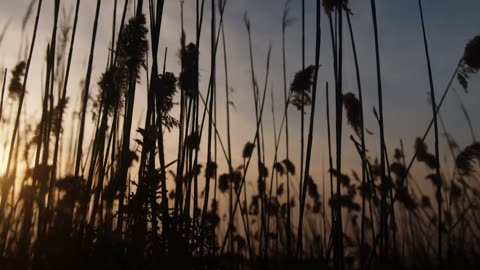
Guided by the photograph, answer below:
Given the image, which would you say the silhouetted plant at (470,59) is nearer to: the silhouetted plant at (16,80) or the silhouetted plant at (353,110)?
the silhouetted plant at (353,110)

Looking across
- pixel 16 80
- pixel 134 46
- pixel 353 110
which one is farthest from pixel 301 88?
pixel 16 80

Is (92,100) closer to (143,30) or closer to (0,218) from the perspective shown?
(0,218)

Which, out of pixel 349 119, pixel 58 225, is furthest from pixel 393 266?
pixel 58 225

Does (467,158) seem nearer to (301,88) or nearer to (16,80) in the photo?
(301,88)

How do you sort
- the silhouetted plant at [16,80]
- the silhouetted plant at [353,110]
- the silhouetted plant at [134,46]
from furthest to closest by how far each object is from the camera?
the silhouetted plant at [16,80] < the silhouetted plant at [353,110] < the silhouetted plant at [134,46]

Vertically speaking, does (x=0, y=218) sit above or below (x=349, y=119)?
below

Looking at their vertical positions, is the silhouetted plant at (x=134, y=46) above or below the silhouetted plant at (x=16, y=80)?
below

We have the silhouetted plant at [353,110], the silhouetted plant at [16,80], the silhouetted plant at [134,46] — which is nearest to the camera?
the silhouetted plant at [134,46]

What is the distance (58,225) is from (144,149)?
1524 mm

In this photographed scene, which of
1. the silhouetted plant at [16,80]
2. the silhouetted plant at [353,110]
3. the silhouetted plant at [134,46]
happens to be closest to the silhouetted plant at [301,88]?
the silhouetted plant at [353,110]

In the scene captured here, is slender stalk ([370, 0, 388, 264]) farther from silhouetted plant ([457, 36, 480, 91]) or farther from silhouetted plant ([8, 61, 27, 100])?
silhouetted plant ([8, 61, 27, 100])

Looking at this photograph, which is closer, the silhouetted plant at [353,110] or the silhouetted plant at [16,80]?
the silhouetted plant at [353,110]

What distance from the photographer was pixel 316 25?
1.94m

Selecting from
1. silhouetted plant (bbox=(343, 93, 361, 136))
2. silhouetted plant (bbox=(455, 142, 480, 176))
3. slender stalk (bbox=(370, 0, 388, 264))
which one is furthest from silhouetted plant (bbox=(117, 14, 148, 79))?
silhouetted plant (bbox=(455, 142, 480, 176))
